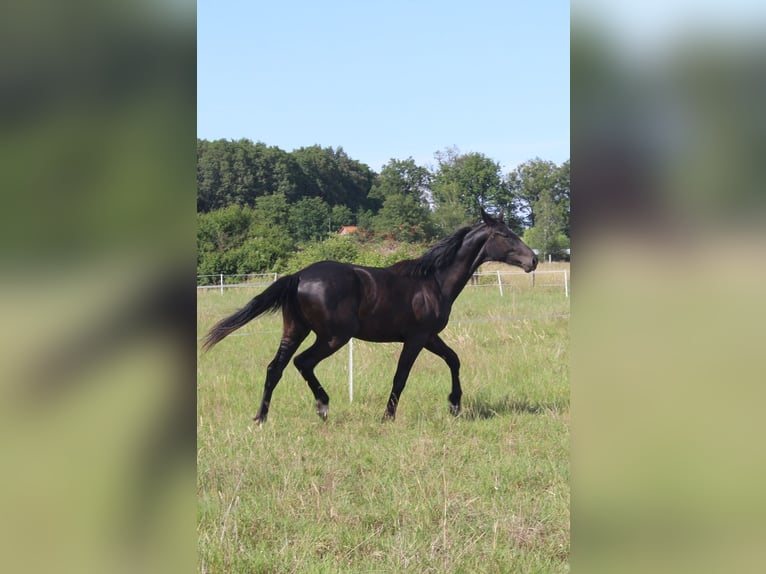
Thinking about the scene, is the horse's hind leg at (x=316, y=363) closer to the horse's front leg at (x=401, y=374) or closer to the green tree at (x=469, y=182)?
the horse's front leg at (x=401, y=374)

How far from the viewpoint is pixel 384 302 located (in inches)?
255

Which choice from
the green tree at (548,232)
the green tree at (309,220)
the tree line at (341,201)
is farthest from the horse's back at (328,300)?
the green tree at (309,220)

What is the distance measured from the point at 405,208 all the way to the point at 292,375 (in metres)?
39.7

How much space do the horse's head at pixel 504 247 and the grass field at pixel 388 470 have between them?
1.26 metres

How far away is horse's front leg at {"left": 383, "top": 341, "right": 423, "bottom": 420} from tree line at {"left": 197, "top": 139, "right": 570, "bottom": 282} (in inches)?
1138

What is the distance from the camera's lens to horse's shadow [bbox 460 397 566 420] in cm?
599

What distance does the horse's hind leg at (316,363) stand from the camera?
5.94 metres

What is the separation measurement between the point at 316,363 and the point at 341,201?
58159 millimetres

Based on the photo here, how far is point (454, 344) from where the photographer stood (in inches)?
358

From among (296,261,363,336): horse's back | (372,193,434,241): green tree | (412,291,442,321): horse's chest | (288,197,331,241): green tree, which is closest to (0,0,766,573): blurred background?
(296,261,363,336): horse's back

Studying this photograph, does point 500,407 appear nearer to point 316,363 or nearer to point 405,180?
point 316,363
